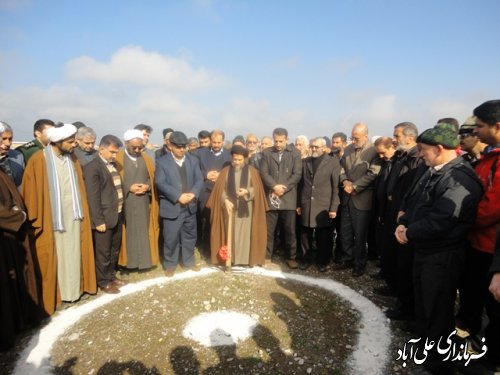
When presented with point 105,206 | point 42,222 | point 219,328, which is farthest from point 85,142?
point 219,328

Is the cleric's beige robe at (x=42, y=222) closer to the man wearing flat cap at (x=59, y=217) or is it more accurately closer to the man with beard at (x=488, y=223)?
the man wearing flat cap at (x=59, y=217)

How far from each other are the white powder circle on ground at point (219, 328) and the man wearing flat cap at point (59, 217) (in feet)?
6.12

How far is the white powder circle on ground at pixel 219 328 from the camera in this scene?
3701 mm

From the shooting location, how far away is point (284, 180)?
20.0ft

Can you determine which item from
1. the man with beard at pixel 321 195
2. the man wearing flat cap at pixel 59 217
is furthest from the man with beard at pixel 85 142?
the man with beard at pixel 321 195

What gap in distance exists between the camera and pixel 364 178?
5359 mm

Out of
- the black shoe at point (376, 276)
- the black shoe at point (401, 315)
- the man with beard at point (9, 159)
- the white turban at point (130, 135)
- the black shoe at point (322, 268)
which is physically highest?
the white turban at point (130, 135)

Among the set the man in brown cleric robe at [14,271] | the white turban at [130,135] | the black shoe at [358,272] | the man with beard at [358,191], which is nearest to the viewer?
the man in brown cleric robe at [14,271]

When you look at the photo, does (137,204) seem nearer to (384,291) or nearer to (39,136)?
(39,136)

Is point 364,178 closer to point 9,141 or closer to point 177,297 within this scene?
point 177,297

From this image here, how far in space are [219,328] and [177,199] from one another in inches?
94.1

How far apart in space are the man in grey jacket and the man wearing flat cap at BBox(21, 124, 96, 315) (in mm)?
3191

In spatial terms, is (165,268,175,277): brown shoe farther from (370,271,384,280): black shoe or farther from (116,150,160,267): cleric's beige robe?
(370,271,384,280): black shoe

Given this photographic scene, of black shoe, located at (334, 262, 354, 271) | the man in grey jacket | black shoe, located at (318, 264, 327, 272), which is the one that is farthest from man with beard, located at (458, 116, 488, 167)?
black shoe, located at (318, 264, 327, 272)
